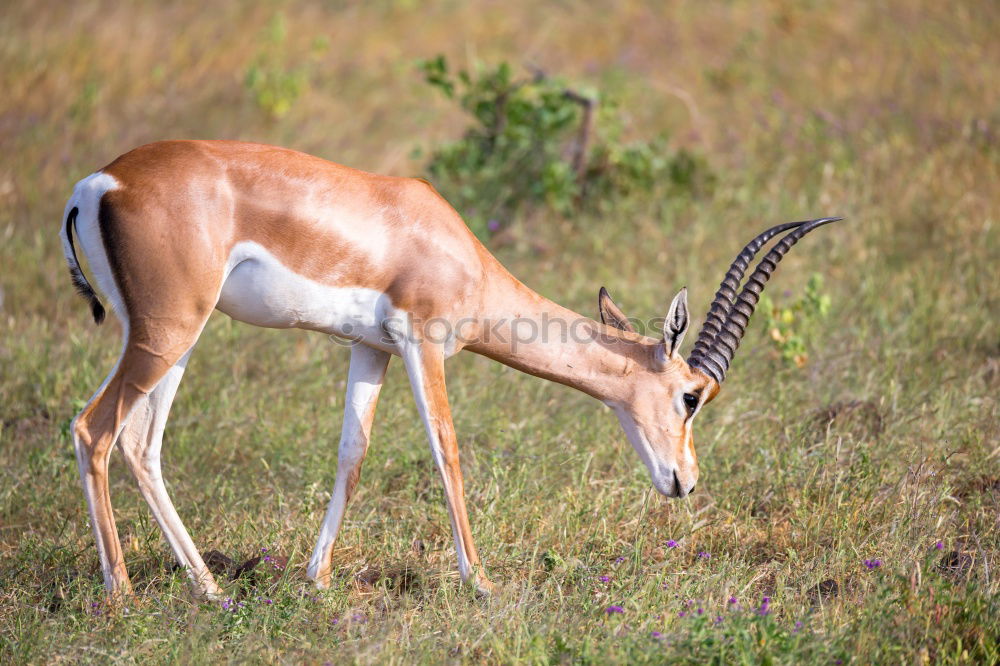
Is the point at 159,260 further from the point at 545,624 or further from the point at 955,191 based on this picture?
the point at 955,191

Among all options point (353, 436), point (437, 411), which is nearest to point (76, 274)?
point (353, 436)

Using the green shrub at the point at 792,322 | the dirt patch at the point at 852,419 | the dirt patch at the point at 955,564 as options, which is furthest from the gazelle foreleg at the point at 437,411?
the green shrub at the point at 792,322

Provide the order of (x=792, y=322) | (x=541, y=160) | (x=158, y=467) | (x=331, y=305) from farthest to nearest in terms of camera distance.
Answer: (x=541, y=160) < (x=792, y=322) < (x=158, y=467) < (x=331, y=305)

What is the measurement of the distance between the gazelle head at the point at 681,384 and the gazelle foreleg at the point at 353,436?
1.05 meters

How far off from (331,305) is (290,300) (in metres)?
0.16

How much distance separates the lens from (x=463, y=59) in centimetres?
1117

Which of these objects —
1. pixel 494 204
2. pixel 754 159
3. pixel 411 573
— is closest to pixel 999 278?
pixel 754 159

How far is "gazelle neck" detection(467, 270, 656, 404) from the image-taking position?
14.1 ft

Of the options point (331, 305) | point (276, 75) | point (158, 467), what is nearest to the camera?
point (331, 305)

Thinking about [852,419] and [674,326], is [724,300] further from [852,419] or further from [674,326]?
[852,419]

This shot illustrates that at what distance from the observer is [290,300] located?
13.2 ft

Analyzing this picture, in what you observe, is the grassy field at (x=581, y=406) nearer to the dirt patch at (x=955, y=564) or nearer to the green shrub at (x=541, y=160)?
the dirt patch at (x=955, y=564)

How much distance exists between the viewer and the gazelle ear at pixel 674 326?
4.17m

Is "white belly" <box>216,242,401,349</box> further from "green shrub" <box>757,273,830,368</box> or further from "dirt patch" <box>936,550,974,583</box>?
"green shrub" <box>757,273,830,368</box>
